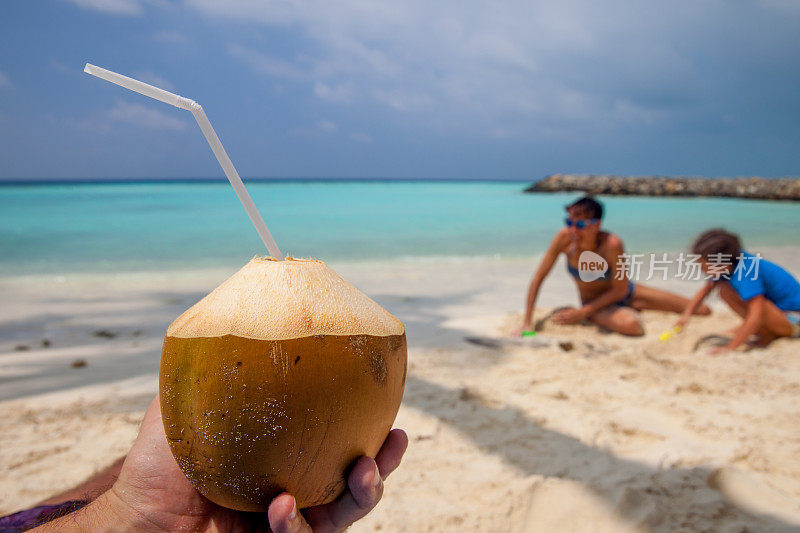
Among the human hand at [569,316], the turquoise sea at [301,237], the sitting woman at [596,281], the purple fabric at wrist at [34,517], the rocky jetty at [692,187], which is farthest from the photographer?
the rocky jetty at [692,187]

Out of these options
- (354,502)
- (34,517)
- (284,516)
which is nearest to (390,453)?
(354,502)

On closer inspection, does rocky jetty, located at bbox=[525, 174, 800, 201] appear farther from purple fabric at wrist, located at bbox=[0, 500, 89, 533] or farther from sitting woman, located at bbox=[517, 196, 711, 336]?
purple fabric at wrist, located at bbox=[0, 500, 89, 533]

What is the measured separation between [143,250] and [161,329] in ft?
21.2

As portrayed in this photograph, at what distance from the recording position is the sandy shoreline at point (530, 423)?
201 centimetres

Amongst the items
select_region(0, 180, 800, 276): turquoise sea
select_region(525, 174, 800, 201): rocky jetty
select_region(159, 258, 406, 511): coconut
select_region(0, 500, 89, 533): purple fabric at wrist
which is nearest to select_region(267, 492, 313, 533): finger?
select_region(159, 258, 406, 511): coconut

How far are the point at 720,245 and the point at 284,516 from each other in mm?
4384

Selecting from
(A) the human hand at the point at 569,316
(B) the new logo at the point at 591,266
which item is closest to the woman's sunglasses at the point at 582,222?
(B) the new logo at the point at 591,266

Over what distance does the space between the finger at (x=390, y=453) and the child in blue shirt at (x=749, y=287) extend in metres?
3.62

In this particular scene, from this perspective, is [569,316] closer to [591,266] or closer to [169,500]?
[591,266]

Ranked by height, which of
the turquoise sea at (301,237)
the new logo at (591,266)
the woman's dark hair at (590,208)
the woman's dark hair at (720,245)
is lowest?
the turquoise sea at (301,237)

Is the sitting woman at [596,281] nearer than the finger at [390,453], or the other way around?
the finger at [390,453]

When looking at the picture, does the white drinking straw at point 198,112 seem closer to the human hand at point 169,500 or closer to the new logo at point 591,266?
the human hand at point 169,500

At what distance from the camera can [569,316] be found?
5.04m

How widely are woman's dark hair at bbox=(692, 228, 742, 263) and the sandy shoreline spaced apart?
2.47ft
